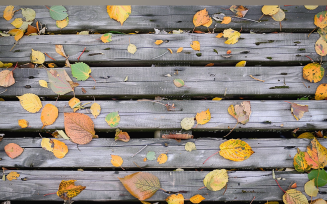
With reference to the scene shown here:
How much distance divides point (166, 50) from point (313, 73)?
123 centimetres

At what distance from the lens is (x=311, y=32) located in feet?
5.07

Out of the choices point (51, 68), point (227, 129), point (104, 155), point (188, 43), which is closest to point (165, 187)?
point (104, 155)

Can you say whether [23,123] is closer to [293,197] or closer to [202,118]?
[202,118]

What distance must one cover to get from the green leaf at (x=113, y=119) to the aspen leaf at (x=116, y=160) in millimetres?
251

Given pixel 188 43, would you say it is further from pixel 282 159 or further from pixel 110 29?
pixel 282 159

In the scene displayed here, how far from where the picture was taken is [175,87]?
148cm

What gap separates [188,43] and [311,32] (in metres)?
1.07

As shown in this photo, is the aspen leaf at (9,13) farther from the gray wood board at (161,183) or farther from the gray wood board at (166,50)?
the gray wood board at (161,183)

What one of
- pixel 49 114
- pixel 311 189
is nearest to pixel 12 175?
pixel 49 114

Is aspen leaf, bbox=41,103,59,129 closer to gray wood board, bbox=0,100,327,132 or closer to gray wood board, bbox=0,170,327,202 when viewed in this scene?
gray wood board, bbox=0,100,327,132

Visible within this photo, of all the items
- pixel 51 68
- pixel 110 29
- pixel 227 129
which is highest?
pixel 110 29

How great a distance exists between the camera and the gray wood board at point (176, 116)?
1.44 m

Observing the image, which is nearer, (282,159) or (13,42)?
(282,159)

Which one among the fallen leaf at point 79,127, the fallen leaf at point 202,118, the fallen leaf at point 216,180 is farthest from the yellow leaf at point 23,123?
the fallen leaf at point 216,180
